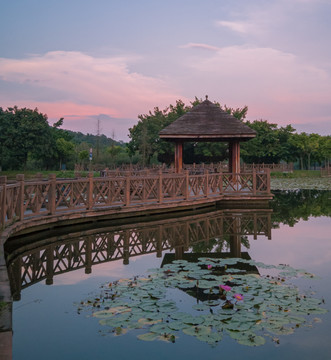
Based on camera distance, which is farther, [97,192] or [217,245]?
[97,192]

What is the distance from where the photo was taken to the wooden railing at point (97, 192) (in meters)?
9.13

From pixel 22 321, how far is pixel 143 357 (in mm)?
1719

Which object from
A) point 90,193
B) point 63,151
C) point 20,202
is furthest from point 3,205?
point 63,151

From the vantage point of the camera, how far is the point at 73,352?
3.85 meters

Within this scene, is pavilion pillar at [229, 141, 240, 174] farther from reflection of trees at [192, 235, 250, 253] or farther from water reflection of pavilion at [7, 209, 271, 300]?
Answer: reflection of trees at [192, 235, 250, 253]

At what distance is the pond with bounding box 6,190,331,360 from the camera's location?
13.0 ft

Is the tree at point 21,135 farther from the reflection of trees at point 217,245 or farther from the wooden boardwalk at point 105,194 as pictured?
the reflection of trees at point 217,245

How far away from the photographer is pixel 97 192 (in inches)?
527

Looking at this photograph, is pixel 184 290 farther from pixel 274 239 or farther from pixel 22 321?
pixel 274 239

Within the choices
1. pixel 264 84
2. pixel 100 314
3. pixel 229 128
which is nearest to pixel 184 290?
pixel 100 314

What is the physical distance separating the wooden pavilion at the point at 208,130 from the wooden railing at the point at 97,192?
82.8 inches

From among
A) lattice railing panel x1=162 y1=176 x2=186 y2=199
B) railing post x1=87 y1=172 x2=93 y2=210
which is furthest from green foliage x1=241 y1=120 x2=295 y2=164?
railing post x1=87 y1=172 x2=93 y2=210

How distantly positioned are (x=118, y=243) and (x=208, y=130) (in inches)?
451

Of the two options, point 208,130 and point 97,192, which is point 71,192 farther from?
point 208,130
